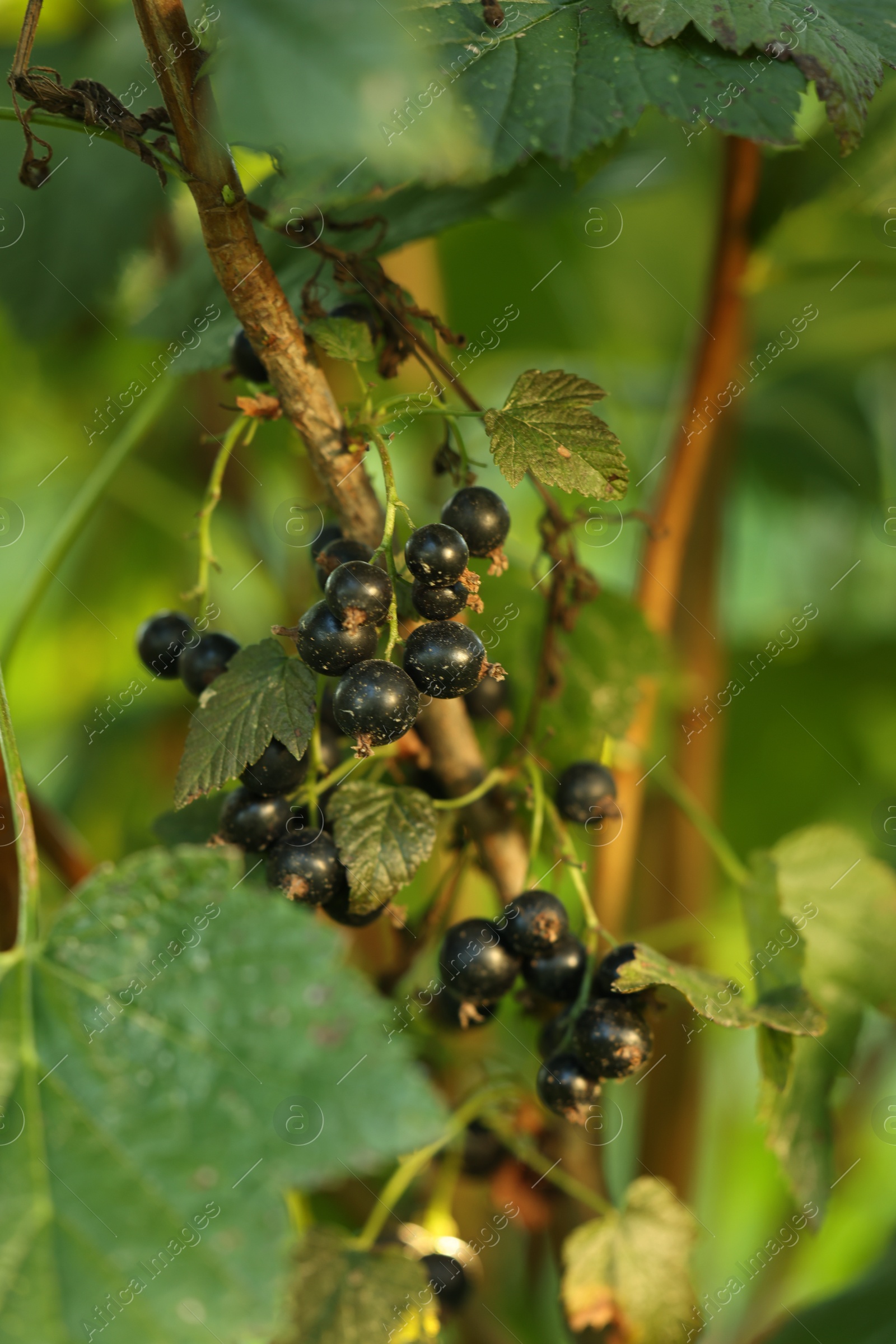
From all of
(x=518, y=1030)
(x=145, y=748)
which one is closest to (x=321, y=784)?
(x=518, y=1030)

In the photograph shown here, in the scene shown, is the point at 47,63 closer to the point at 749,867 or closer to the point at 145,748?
the point at 145,748

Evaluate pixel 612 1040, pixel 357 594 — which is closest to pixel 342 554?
pixel 357 594

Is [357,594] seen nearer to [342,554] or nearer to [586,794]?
[342,554]

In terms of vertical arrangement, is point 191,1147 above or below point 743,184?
below

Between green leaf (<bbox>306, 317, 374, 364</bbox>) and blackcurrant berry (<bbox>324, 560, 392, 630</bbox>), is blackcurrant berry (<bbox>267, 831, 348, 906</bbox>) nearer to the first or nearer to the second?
blackcurrant berry (<bbox>324, 560, 392, 630</bbox>)

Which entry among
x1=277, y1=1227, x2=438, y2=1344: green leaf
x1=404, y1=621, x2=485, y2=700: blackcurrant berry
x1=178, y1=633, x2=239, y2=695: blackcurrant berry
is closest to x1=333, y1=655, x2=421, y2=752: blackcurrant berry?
x1=404, y1=621, x2=485, y2=700: blackcurrant berry
